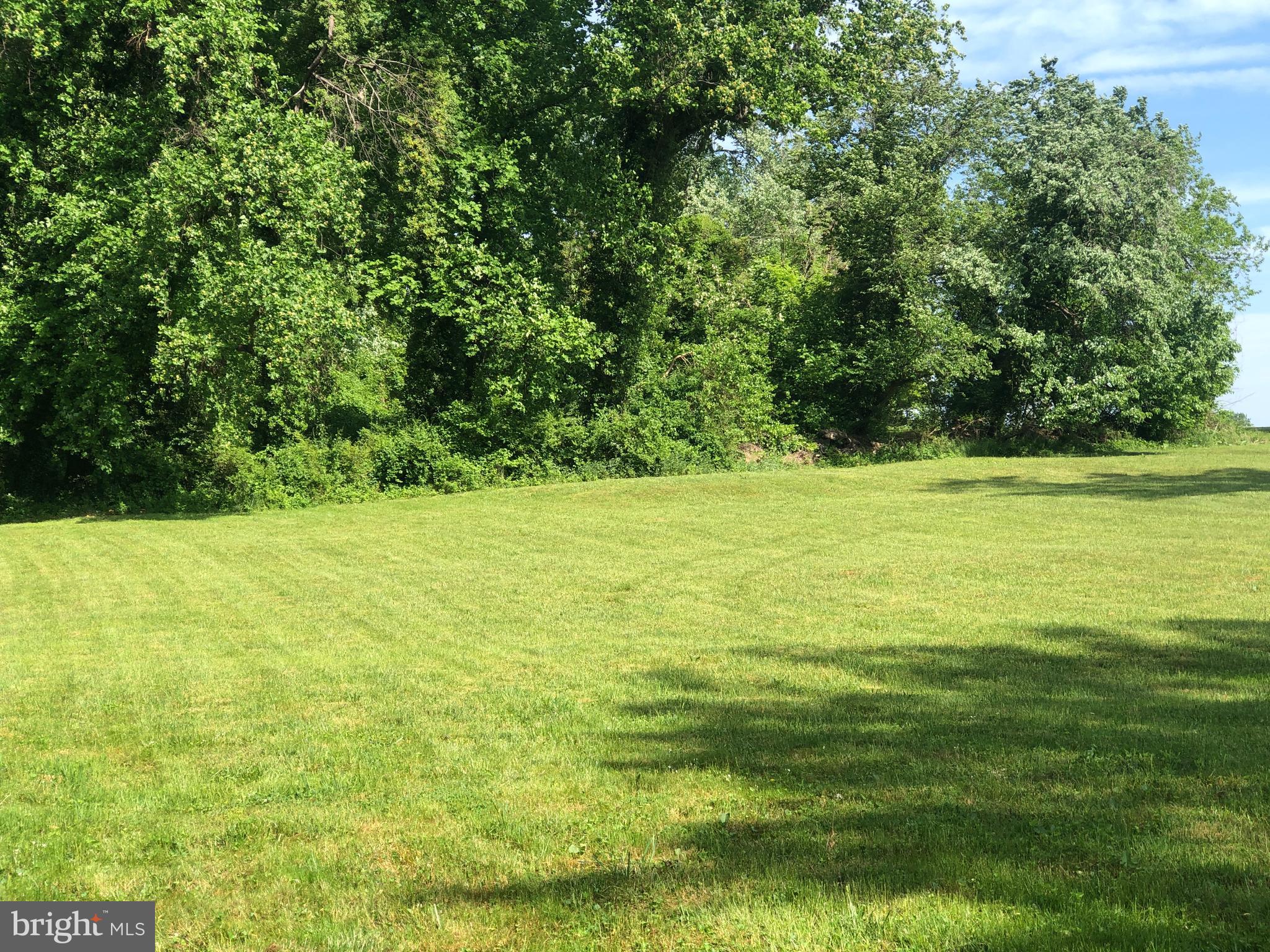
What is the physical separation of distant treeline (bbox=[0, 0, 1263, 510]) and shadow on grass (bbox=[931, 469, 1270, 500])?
819 cm

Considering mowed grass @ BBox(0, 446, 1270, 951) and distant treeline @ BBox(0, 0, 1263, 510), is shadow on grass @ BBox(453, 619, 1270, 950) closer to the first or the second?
Result: mowed grass @ BBox(0, 446, 1270, 951)

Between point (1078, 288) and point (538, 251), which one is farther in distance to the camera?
point (1078, 288)

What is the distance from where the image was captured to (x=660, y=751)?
7.28 metres

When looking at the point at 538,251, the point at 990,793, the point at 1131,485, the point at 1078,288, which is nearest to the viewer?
the point at 990,793

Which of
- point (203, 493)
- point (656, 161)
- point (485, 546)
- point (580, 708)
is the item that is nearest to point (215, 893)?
point (580, 708)

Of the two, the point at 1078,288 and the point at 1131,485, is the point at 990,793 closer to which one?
the point at 1131,485

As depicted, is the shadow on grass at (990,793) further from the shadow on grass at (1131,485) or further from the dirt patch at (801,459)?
the dirt patch at (801,459)

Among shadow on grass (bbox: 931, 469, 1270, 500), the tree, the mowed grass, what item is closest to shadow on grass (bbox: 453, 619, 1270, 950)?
the mowed grass

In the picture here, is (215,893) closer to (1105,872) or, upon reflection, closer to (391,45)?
(1105,872)

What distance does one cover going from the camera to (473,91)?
99.0 feet

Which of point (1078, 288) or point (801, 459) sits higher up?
point (1078, 288)

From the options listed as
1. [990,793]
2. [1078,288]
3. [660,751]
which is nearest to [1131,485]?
[1078,288]

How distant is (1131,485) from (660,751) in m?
23.7

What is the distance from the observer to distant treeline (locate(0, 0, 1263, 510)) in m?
23.9
